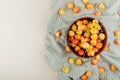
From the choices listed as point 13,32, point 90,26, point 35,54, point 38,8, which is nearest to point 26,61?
point 35,54

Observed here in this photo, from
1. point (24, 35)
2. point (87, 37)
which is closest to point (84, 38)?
point (87, 37)

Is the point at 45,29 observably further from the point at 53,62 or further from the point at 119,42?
the point at 119,42

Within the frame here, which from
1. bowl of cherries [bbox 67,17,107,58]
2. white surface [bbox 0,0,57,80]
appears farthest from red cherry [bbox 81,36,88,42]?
white surface [bbox 0,0,57,80]

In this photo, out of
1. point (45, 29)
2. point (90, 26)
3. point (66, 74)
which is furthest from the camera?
point (45, 29)

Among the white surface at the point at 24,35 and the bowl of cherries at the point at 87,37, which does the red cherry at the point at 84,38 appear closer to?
the bowl of cherries at the point at 87,37

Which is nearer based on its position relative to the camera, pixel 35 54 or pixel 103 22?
pixel 103 22

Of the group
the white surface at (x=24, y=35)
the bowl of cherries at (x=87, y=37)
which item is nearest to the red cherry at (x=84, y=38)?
the bowl of cherries at (x=87, y=37)

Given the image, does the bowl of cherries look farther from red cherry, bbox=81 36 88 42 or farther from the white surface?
the white surface
